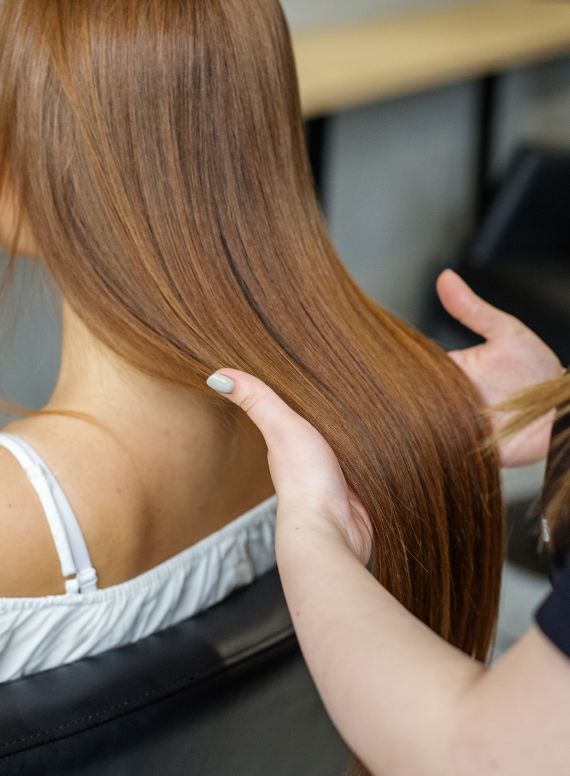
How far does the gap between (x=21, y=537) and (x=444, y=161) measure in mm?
3411

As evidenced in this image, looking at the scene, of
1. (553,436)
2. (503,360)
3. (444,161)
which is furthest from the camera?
(444,161)

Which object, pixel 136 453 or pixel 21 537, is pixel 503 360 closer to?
pixel 136 453

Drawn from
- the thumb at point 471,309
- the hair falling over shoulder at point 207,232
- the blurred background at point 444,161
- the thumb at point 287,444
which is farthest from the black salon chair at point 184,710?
the blurred background at point 444,161

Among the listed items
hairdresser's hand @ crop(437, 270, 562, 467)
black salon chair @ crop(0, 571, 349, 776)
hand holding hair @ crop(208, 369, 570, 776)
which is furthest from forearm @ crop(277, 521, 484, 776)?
hairdresser's hand @ crop(437, 270, 562, 467)

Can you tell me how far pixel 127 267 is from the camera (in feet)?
2.95

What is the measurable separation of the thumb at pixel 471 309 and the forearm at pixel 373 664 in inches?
21.3

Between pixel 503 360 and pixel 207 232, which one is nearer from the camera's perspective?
pixel 207 232

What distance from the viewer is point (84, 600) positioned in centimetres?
88

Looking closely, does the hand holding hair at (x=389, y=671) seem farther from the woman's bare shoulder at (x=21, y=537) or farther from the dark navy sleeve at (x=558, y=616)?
the woman's bare shoulder at (x=21, y=537)

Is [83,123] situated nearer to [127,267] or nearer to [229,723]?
[127,267]

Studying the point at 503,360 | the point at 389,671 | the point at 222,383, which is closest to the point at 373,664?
the point at 389,671

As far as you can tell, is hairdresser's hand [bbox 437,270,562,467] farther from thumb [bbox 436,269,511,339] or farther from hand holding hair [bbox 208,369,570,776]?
hand holding hair [bbox 208,369,570,776]

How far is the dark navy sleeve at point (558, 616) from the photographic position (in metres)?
0.51

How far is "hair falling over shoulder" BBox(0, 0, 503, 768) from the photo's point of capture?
87 centimetres
